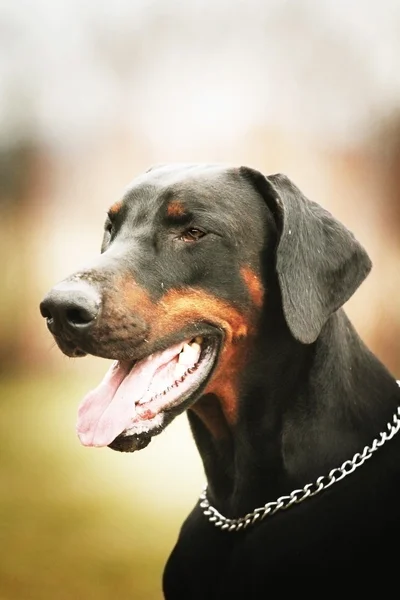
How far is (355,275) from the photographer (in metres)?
1.87

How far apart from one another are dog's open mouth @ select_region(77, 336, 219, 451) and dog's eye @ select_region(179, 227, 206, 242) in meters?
0.25

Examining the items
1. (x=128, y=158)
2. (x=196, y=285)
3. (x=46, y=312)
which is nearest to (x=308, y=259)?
(x=196, y=285)

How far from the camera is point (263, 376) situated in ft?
6.16

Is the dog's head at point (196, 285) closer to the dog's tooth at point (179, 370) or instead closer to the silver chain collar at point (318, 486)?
the dog's tooth at point (179, 370)

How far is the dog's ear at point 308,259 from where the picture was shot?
1772 millimetres

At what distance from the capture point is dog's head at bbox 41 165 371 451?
1697mm

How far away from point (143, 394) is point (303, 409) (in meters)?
0.41

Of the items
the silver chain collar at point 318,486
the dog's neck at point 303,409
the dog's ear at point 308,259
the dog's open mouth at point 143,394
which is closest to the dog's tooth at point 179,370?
the dog's open mouth at point 143,394

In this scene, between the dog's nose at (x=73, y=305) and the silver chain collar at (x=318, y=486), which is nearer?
the dog's nose at (x=73, y=305)

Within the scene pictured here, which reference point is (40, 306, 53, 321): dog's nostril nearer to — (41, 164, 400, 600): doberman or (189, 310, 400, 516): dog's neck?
(41, 164, 400, 600): doberman

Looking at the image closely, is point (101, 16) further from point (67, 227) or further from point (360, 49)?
point (360, 49)

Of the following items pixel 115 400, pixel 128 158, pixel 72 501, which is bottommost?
pixel 72 501

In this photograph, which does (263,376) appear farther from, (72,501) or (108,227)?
(72,501)

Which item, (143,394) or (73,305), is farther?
(143,394)
